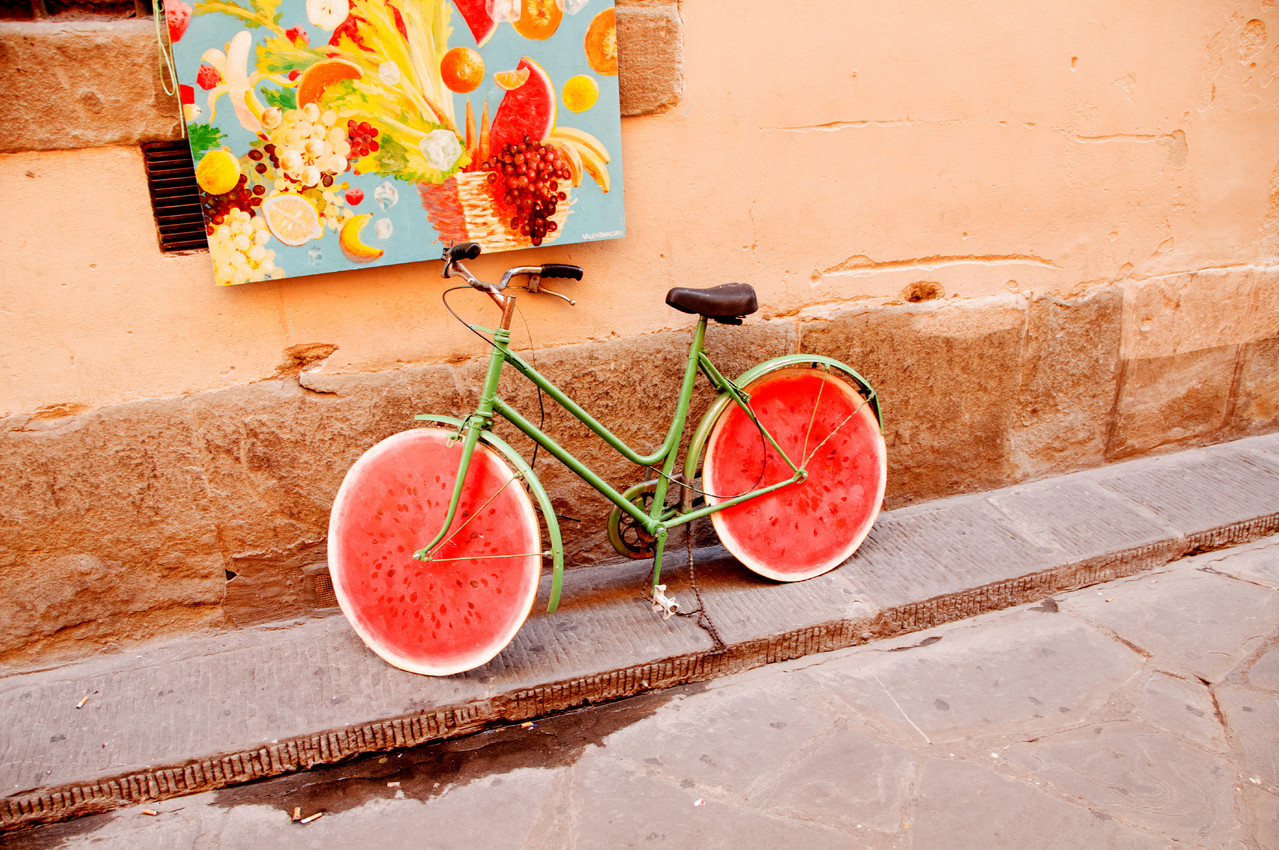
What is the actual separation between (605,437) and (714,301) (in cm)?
56

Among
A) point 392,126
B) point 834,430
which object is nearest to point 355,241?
point 392,126

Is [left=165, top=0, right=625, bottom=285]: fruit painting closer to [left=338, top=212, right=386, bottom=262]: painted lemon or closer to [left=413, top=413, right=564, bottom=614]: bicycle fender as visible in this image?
[left=338, top=212, right=386, bottom=262]: painted lemon

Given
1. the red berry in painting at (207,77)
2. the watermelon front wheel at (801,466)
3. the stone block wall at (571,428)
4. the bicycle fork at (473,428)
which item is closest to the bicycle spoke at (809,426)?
the watermelon front wheel at (801,466)

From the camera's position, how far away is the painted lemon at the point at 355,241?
8.86 ft

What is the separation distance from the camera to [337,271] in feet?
9.02

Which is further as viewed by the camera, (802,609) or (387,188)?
(802,609)

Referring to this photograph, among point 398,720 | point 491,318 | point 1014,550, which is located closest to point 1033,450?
point 1014,550

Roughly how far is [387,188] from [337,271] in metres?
0.30

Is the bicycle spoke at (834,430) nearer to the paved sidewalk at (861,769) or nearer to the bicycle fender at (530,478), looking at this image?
the paved sidewalk at (861,769)

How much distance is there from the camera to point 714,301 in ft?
9.19

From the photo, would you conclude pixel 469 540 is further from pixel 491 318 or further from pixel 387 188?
pixel 387 188

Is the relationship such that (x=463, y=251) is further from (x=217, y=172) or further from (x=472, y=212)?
(x=217, y=172)

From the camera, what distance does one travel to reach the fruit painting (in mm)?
2510

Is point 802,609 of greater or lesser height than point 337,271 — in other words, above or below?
below
